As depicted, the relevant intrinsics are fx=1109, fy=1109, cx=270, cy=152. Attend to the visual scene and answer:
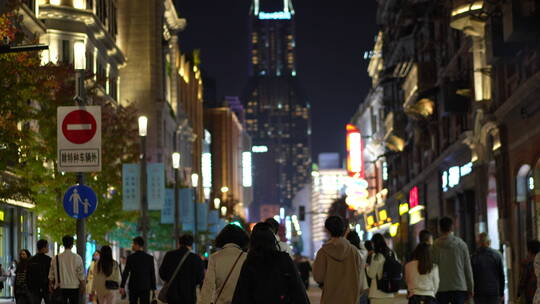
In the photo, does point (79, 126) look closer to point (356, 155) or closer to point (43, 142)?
point (43, 142)

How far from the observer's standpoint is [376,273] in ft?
61.5

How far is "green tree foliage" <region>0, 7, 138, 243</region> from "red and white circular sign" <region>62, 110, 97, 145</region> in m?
4.32

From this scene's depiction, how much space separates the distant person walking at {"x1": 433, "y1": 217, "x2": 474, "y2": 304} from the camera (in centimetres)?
1722

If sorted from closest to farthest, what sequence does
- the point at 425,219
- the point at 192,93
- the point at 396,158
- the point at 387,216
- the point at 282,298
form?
1. the point at 282,298
2. the point at 425,219
3. the point at 396,158
4. the point at 387,216
5. the point at 192,93

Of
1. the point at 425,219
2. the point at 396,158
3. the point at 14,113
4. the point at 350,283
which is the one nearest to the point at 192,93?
the point at 396,158

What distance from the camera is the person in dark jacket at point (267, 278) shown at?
956 centimetres

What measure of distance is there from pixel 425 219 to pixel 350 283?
53.1 meters

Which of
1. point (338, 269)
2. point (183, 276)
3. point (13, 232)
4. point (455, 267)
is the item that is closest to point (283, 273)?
point (338, 269)

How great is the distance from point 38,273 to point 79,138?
3.00 meters

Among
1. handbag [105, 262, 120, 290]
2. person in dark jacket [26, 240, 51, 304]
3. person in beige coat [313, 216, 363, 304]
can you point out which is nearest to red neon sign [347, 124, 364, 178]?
handbag [105, 262, 120, 290]

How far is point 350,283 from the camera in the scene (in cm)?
1348

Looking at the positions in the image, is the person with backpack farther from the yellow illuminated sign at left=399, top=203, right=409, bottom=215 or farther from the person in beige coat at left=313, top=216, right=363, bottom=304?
the yellow illuminated sign at left=399, top=203, right=409, bottom=215

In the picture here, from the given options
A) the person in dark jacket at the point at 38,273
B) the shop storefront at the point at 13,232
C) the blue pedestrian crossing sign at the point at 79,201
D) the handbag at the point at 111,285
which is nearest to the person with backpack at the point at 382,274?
the blue pedestrian crossing sign at the point at 79,201

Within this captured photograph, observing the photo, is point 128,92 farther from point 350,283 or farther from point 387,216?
point 350,283
